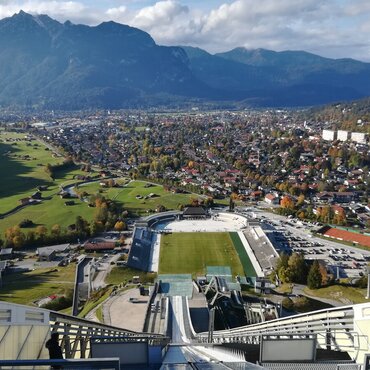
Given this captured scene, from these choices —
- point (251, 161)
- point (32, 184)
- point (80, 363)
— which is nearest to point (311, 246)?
point (80, 363)

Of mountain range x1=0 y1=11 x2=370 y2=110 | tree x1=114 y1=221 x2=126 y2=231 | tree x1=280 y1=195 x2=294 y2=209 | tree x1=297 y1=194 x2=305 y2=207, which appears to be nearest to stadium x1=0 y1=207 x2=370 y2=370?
tree x1=114 y1=221 x2=126 y2=231

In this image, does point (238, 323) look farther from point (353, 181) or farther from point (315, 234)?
point (353, 181)

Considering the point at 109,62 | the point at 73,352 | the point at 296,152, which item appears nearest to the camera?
the point at 73,352

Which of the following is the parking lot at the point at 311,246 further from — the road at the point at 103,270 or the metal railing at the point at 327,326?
the metal railing at the point at 327,326

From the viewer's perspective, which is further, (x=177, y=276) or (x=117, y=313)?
(x=177, y=276)

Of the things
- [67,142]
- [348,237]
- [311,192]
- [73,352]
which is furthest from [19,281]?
[67,142]

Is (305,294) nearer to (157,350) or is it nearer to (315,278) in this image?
(315,278)

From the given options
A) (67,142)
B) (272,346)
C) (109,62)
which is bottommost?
(67,142)
